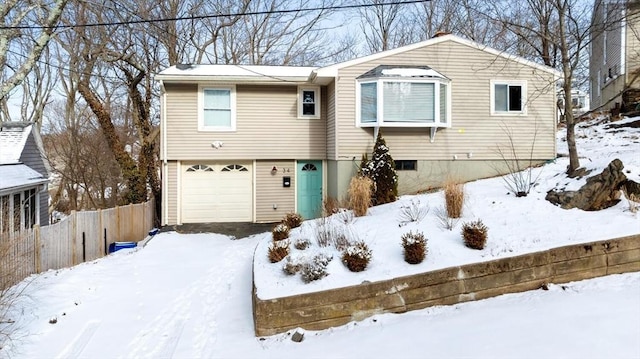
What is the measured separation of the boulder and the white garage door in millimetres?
9411

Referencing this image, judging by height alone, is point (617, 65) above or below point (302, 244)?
above

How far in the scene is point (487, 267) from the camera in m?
5.99

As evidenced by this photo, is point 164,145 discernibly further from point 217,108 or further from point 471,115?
point 471,115

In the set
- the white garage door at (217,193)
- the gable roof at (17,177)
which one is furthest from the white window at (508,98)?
the gable roof at (17,177)

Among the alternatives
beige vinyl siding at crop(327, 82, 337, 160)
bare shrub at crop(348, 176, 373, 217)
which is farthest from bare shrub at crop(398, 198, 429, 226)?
beige vinyl siding at crop(327, 82, 337, 160)

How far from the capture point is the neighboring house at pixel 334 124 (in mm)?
12961

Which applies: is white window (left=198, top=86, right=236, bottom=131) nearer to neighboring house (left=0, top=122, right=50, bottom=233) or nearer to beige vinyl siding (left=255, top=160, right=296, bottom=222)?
beige vinyl siding (left=255, top=160, right=296, bottom=222)

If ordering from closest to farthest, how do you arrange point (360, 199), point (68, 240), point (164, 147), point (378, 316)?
point (378, 316) → point (360, 199) → point (68, 240) → point (164, 147)

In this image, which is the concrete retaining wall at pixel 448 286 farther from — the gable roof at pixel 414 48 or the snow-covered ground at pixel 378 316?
the gable roof at pixel 414 48

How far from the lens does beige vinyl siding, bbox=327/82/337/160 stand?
13.2m

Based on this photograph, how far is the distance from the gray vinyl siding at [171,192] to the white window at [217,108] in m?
1.59

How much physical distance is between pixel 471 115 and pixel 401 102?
242 centimetres

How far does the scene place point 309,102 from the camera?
1441 cm

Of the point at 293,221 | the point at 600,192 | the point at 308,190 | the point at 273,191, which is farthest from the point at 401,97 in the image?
the point at 600,192
